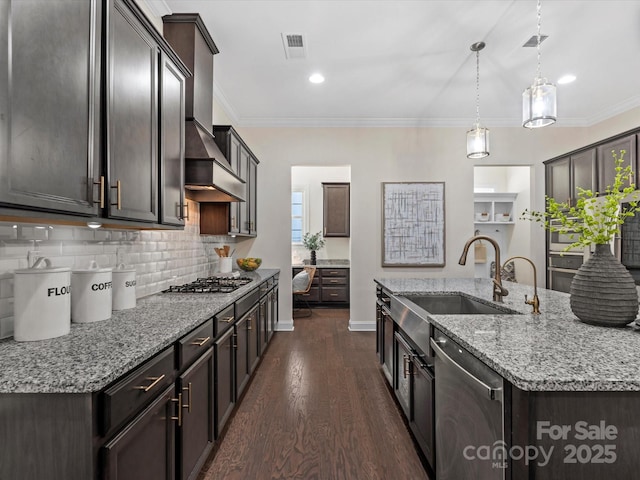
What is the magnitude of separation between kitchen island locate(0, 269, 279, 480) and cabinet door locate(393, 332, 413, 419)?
118 cm

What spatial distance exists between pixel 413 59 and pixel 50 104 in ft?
10.2

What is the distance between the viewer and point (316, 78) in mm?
3646

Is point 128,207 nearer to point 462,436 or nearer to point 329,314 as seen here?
point 462,436

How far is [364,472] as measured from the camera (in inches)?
74.4

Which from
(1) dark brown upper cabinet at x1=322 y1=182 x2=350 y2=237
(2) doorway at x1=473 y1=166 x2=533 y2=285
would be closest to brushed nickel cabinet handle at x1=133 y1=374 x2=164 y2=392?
(1) dark brown upper cabinet at x1=322 y1=182 x2=350 y2=237

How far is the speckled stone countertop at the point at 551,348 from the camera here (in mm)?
917

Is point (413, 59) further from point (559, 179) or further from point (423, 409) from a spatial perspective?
point (423, 409)

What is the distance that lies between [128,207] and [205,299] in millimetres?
830

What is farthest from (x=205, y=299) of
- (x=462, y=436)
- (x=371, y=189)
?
(x=371, y=189)

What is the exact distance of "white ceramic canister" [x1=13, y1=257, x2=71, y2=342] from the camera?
120 cm

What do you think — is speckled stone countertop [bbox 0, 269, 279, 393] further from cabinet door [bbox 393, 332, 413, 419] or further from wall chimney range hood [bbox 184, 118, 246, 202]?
cabinet door [bbox 393, 332, 413, 419]

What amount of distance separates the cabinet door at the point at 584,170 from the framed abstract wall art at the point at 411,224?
1.59m

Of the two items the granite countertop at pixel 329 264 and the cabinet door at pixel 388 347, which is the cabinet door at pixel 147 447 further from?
the granite countertop at pixel 329 264

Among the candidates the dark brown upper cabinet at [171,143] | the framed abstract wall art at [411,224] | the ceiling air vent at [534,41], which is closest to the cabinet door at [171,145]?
the dark brown upper cabinet at [171,143]
